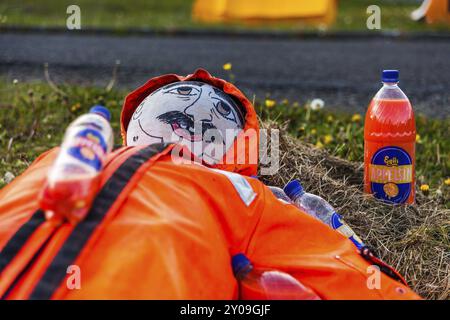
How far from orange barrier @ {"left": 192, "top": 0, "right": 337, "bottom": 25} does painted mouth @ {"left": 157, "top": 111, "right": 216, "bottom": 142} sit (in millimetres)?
11379

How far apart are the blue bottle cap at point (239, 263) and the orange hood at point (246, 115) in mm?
581

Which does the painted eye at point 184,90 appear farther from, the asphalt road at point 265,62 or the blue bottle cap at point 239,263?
the asphalt road at point 265,62

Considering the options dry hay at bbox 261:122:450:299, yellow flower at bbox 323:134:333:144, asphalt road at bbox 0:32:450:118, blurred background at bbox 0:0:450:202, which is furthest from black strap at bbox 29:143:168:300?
asphalt road at bbox 0:32:450:118

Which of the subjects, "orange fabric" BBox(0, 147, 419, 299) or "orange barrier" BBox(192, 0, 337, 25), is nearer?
"orange fabric" BBox(0, 147, 419, 299)

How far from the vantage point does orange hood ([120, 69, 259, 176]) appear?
290cm

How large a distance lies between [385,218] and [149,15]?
40.9 feet

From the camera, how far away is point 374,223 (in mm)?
3441

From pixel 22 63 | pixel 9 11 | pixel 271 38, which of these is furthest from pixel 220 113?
pixel 9 11

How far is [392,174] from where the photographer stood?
11.7 ft

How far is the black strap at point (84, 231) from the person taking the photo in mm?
1985

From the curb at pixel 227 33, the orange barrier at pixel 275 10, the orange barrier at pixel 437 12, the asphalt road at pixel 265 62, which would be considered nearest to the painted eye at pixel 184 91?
the asphalt road at pixel 265 62

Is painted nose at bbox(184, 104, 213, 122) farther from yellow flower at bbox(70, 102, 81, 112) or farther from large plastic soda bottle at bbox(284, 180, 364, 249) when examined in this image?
yellow flower at bbox(70, 102, 81, 112)

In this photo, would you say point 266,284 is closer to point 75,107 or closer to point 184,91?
point 184,91
